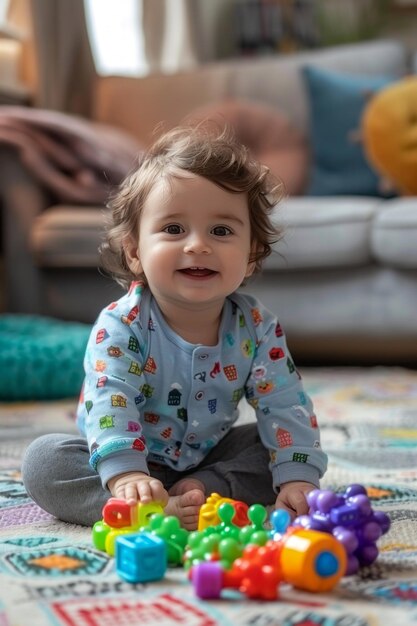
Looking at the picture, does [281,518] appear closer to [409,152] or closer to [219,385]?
[219,385]

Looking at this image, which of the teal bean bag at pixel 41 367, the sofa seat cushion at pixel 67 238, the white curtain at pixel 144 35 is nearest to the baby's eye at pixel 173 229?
the teal bean bag at pixel 41 367

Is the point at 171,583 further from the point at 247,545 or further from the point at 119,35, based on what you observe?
the point at 119,35

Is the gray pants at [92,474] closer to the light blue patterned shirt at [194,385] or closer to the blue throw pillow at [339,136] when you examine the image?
the light blue patterned shirt at [194,385]

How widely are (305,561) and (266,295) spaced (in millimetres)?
1668

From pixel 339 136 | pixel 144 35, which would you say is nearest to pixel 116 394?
pixel 339 136

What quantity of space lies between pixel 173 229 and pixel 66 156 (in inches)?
60.2

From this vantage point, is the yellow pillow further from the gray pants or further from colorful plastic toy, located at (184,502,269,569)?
colorful plastic toy, located at (184,502,269,569)

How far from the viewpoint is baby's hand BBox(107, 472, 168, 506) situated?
37.1 inches

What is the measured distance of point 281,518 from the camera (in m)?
0.87

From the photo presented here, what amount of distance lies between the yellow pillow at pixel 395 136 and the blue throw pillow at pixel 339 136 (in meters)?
0.12

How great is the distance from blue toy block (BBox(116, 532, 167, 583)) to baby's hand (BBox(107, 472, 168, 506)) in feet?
0.30

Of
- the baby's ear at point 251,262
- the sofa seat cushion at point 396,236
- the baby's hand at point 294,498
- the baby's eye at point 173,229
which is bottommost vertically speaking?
the baby's hand at point 294,498

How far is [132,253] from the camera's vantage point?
1168 millimetres

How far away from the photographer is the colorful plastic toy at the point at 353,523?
85 cm
